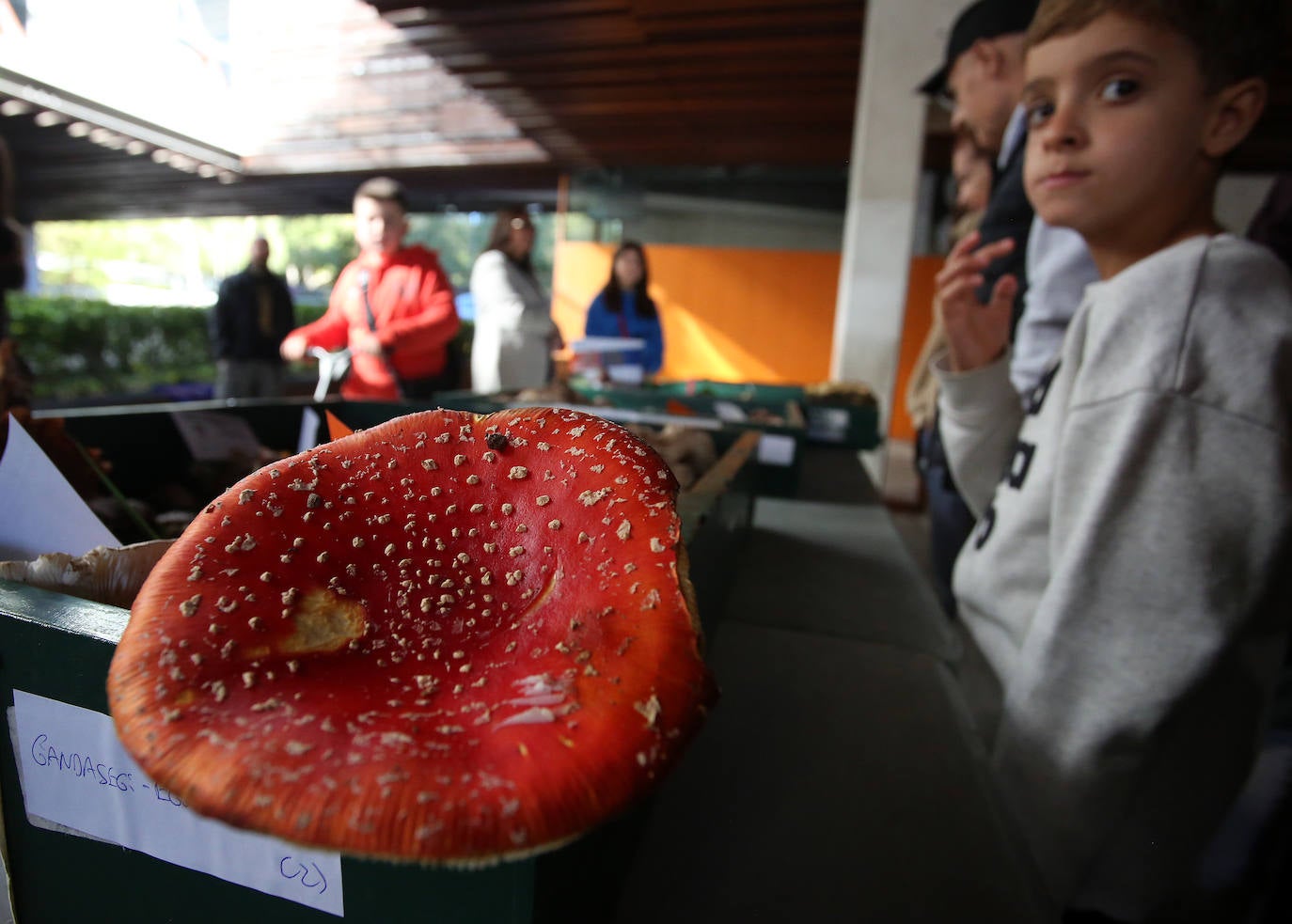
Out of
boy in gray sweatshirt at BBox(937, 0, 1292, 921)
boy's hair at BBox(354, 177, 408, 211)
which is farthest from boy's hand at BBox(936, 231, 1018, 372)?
boy's hair at BBox(354, 177, 408, 211)

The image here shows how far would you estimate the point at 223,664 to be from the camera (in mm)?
327

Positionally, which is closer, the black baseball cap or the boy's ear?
the boy's ear

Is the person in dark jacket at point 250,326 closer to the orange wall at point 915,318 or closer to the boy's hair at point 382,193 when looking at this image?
the boy's hair at point 382,193

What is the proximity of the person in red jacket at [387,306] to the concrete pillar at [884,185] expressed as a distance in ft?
8.74

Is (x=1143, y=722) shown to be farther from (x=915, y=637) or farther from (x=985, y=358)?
(x=985, y=358)

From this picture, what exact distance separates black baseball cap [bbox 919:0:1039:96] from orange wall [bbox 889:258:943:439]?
4763 millimetres

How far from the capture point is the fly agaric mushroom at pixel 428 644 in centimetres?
27

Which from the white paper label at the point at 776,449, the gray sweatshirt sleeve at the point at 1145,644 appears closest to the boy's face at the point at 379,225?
the white paper label at the point at 776,449

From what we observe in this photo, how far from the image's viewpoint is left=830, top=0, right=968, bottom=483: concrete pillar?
12.3 feet

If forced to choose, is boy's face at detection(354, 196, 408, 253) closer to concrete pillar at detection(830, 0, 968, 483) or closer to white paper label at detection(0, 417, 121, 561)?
white paper label at detection(0, 417, 121, 561)

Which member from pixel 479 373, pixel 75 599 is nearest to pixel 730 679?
pixel 75 599

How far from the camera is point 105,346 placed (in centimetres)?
618

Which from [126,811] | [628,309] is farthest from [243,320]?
[126,811]

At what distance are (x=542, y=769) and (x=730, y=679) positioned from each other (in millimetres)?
541
